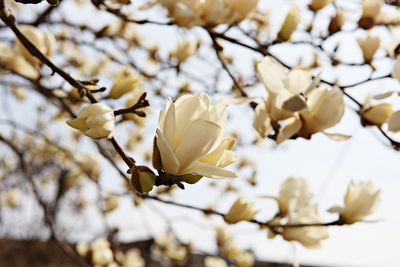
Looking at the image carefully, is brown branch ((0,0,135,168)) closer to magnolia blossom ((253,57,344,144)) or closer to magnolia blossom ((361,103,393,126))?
magnolia blossom ((253,57,344,144))

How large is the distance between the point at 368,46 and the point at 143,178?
0.58 metres

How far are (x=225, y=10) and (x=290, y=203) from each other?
1.08 feet

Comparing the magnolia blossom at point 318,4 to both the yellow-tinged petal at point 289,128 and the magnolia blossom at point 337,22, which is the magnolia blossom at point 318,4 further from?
the yellow-tinged petal at point 289,128

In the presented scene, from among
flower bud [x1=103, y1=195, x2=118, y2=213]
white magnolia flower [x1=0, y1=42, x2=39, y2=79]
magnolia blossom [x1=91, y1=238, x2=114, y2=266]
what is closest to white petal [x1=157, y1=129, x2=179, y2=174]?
white magnolia flower [x1=0, y1=42, x2=39, y2=79]

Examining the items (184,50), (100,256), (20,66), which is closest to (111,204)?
(100,256)

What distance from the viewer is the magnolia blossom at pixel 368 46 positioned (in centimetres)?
92

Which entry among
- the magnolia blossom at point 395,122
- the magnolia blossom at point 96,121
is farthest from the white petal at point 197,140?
the magnolia blossom at point 395,122

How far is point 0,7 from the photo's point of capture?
67 cm

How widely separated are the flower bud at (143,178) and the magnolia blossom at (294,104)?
0.65ft

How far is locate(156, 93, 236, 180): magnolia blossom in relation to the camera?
495 millimetres

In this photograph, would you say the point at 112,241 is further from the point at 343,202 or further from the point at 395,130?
the point at 395,130

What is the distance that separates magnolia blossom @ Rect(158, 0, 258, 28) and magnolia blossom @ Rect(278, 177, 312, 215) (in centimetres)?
29

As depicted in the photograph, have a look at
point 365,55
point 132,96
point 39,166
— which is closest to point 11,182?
point 39,166

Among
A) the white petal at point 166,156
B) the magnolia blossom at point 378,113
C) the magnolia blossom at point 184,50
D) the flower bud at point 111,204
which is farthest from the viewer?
the flower bud at point 111,204
